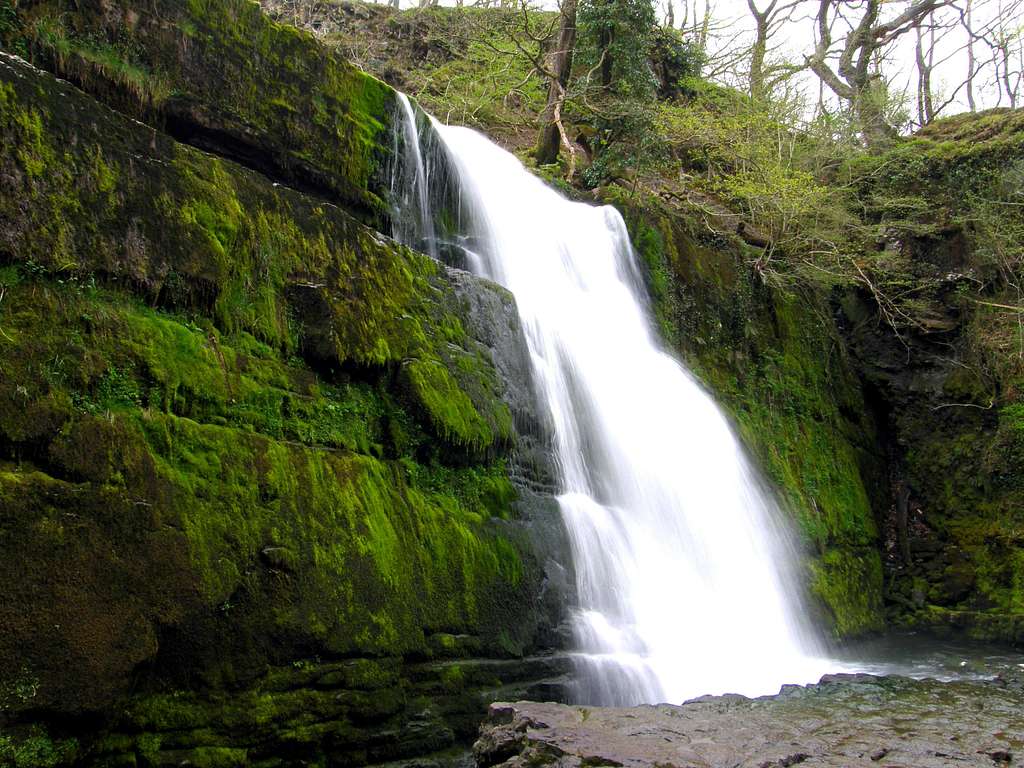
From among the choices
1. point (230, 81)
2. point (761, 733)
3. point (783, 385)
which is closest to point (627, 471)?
point (761, 733)

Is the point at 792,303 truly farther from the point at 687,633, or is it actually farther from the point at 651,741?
the point at 651,741

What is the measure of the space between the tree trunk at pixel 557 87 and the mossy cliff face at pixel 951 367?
21.3 feet

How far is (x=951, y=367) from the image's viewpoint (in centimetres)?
1436

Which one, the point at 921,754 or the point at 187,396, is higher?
the point at 187,396

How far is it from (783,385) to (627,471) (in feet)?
19.0

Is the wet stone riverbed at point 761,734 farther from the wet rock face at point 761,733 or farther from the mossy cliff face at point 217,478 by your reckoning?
the mossy cliff face at point 217,478

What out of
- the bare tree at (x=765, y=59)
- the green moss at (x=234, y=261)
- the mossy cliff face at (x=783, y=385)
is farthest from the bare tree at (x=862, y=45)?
the green moss at (x=234, y=261)

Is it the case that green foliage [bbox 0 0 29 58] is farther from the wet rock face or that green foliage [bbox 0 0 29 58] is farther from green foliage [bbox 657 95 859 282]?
green foliage [bbox 657 95 859 282]

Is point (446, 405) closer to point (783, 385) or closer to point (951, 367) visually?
point (783, 385)

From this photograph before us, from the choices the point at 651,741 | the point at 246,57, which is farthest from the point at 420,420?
the point at 246,57

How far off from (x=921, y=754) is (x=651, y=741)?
142 centimetres

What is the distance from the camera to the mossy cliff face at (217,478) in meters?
3.68

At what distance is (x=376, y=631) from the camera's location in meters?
4.86

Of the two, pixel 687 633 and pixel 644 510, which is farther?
pixel 644 510
